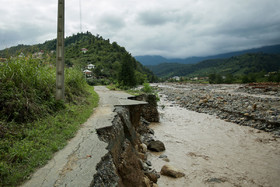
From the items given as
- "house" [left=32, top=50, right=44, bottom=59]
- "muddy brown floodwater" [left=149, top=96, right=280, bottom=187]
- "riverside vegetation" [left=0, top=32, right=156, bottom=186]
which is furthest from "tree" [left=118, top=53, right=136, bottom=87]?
"house" [left=32, top=50, right=44, bottom=59]

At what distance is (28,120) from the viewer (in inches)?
168

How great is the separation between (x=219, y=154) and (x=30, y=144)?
701 centimetres

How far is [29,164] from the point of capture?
9.18 ft

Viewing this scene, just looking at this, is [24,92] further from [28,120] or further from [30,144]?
[30,144]

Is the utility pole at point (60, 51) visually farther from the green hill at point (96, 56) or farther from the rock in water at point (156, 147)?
the rock in water at point (156, 147)

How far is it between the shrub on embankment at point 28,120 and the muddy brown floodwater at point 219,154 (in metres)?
3.38

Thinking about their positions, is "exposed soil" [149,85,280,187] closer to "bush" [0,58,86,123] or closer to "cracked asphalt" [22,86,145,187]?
"cracked asphalt" [22,86,145,187]

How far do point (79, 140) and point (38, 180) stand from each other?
1508 millimetres

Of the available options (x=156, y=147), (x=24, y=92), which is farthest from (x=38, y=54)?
(x=156, y=147)

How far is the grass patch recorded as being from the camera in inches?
99.2

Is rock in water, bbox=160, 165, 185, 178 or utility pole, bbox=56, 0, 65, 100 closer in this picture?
rock in water, bbox=160, 165, 185, 178

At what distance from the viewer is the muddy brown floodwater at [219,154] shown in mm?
5383

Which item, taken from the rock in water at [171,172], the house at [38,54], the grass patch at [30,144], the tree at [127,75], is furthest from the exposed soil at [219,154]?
the tree at [127,75]

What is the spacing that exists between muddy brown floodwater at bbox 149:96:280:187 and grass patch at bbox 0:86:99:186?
3.25m
